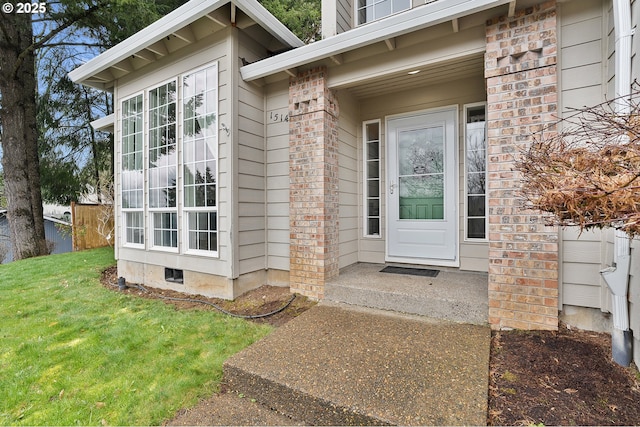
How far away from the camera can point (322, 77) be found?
11.2 ft

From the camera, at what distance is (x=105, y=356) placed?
7.92 ft

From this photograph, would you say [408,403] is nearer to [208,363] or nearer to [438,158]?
[208,363]

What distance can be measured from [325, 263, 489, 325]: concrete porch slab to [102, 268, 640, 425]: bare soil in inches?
11.6

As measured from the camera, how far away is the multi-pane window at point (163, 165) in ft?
13.6

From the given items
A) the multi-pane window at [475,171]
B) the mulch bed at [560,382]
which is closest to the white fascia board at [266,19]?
the multi-pane window at [475,171]

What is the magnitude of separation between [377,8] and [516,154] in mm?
3189

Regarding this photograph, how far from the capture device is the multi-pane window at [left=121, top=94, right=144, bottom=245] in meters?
4.59

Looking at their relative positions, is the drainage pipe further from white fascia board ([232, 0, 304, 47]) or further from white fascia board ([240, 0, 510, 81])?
white fascia board ([232, 0, 304, 47])

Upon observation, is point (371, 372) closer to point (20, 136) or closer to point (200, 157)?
point (200, 157)

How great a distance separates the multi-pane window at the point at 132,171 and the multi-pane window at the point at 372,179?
3383 millimetres

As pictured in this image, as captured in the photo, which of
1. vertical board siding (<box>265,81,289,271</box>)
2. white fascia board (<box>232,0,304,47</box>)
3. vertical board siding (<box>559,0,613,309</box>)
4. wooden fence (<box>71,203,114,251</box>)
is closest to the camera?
vertical board siding (<box>559,0,613,309</box>)

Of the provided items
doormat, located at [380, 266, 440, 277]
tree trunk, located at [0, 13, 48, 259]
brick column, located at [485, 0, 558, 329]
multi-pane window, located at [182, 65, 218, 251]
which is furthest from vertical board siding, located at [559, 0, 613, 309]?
tree trunk, located at [0, 13, 48, 259]

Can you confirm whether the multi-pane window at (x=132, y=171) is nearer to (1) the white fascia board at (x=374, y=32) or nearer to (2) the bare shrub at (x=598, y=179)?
(1) the white fascia board at (x=374, y=32)

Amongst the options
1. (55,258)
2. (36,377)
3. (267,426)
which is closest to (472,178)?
(267,426)
